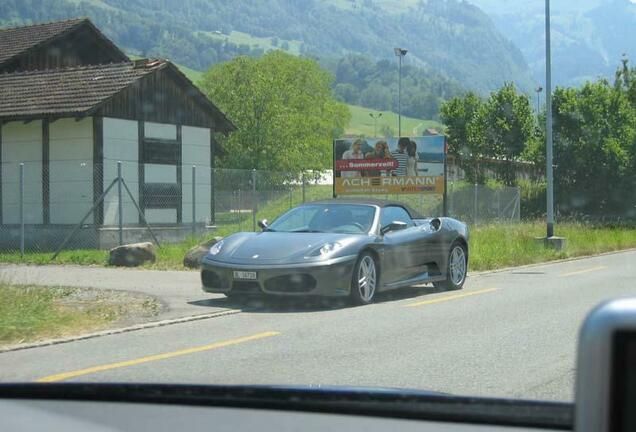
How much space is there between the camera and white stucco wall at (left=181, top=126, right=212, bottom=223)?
2820 cm

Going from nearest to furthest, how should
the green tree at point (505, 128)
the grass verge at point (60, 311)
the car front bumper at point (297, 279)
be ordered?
the grass verge at point (60, 311), the car front bumper at point (297, 279), the green tree at point (505, 128)

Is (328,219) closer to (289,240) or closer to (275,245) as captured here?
(289,240)

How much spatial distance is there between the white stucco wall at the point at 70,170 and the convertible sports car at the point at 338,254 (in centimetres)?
1380

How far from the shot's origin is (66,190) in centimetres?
2498

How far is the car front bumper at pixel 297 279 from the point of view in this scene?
1036cm

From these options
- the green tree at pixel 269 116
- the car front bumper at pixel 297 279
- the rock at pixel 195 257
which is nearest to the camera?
the car front bumper at pixel 297 279

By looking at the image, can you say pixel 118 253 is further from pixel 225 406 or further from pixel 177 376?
pixel 225 406

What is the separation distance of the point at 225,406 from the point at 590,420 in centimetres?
170

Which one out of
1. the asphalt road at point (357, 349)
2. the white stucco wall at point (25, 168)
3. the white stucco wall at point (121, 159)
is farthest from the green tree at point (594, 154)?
the asphalt road at point (357, 349)

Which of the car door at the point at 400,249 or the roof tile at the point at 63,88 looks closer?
the car door at the point at 400,249

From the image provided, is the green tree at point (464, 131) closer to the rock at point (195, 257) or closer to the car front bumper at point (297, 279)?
the rock at point (195, 257)

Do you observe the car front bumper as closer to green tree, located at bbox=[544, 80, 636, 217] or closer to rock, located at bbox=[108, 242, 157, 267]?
rock, located at bbox=[108, 242, 157, 267]

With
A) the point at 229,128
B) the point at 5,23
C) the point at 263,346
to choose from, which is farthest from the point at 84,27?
the point at 5,23

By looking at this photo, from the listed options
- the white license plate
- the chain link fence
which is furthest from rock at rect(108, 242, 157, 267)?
the white license plate
